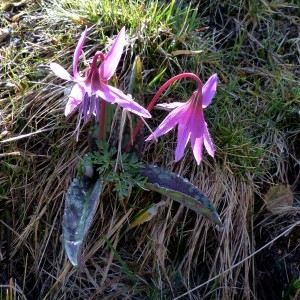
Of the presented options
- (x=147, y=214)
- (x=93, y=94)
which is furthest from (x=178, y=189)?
(x=93, y=94)

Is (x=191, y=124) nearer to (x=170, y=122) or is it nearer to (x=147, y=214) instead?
(x=170, y=122)

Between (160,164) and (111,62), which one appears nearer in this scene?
(111,62)

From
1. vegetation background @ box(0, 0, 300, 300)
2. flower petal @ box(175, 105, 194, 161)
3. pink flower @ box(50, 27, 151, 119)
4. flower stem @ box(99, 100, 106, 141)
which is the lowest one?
vegetation background @ box(0, 0, 300, 300)

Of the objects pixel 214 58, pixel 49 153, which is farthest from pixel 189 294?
pixel 214 58

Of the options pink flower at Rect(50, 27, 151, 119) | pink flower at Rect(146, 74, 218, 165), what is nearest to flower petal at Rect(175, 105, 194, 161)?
pink flower at Rect(146, 74, 218, 165)

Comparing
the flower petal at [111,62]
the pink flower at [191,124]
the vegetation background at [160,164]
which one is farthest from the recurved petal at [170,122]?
the vegetation background at [160,164]

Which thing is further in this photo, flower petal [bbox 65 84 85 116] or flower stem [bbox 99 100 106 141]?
flower stem [bbox 99 100 106 141]

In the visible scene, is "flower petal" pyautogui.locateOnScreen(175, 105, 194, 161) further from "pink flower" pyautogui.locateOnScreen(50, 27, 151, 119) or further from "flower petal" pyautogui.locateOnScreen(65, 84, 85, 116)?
"flower petal" pyautogui.locateOnScreen(65, 84, 85, 116)
